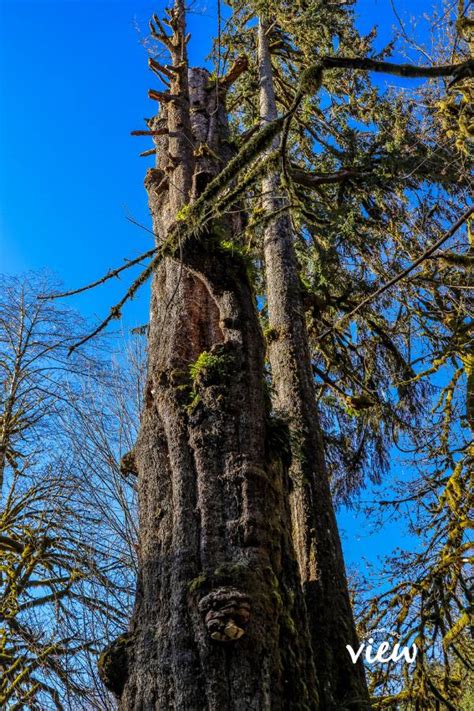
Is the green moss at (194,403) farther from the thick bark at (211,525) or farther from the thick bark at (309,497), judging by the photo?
the thick bark at (309,497)

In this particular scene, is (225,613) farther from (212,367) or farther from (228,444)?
(212,367)

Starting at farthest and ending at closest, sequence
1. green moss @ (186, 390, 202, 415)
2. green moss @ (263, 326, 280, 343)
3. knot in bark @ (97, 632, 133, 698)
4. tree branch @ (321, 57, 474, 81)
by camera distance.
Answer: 1. green moss @ (263, 326, 280, 343)
2. green moss @ (186, 390, 202, 415)
3. knot in bark @ (97, 632, 133, 698)
4. tree branch @ (321, 57, 474, 81)

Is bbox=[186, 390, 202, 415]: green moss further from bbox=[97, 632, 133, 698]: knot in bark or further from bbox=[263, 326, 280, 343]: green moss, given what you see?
bbox=[263, 326, 280, 343]: green moss

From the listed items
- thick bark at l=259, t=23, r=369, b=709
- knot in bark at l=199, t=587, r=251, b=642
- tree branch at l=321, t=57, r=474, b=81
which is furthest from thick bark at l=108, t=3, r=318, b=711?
tree branch at l=321, t=57, r=474, b=81

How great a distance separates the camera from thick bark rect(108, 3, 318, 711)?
247cm

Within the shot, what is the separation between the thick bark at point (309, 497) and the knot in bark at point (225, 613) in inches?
43.7

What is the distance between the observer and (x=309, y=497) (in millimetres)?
4453

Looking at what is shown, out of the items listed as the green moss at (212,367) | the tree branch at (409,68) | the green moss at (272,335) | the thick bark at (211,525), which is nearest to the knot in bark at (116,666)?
the thick bark at (211,525)

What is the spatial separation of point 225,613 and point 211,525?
43 centimetres

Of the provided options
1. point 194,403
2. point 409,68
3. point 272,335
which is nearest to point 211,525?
point 194,403

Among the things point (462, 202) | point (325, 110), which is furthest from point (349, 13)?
point (462, 202)

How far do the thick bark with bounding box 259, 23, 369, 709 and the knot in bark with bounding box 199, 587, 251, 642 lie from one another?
43.7 inches

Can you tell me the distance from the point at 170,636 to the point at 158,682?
171 mm

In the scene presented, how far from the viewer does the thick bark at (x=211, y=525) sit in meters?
2.47
